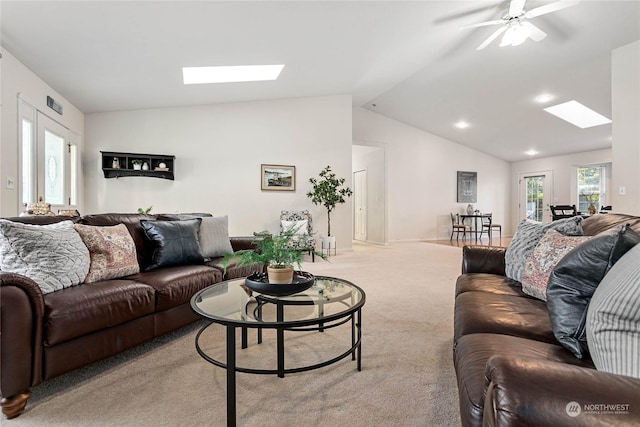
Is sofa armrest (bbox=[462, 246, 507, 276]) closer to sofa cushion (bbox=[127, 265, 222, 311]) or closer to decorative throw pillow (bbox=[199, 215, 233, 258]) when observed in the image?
sofa cushion (bbox=[127, 265, 222, 311])

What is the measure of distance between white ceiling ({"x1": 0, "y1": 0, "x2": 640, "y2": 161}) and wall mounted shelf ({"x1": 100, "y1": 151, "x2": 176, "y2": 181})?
796mm

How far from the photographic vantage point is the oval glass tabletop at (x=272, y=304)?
1.43 m

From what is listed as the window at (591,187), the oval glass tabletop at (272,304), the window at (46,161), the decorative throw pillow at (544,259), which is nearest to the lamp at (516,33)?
the decorative throw pillow at (544,259)

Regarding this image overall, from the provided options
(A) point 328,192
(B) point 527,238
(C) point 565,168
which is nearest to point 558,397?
(B) point 527,238

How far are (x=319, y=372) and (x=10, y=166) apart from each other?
3832 mm

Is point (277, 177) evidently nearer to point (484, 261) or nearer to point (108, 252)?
point (108, 252)

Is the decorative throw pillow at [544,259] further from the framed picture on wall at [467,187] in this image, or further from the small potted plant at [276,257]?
the framed picture on wall at [467,187]

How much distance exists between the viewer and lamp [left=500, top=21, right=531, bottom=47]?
348cm

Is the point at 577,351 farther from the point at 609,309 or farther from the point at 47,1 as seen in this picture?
the point at 47,1

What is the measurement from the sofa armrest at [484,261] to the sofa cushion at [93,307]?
2162 mm

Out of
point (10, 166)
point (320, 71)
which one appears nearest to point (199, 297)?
point (10, 166)

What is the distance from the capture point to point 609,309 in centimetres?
89

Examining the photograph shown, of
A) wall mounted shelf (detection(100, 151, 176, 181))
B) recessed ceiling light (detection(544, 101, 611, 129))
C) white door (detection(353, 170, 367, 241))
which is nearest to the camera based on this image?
wall mounted shelf (detection(100, 151, 176, 181))

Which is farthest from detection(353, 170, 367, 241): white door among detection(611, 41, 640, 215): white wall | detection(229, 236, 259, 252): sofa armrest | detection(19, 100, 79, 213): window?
detection(19, 100, 79, 213): window
